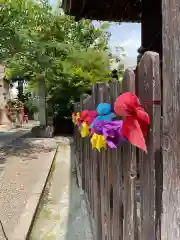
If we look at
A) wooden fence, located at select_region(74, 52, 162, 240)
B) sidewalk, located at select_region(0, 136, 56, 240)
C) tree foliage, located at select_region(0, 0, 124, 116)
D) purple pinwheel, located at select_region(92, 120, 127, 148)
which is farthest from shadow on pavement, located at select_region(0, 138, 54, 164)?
purple pinwheel, located at select_region(92, 120, 127, 148)

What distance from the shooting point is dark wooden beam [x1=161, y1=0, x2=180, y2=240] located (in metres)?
0.89

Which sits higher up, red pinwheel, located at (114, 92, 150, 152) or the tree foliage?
the tree foliage

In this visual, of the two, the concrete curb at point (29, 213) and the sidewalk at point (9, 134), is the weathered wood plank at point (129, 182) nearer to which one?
the concrete curb at point (29, 213)

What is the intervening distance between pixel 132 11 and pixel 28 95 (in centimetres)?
2646

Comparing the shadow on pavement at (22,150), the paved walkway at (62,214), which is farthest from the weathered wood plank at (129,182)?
the shadow on pavement at (22,150)

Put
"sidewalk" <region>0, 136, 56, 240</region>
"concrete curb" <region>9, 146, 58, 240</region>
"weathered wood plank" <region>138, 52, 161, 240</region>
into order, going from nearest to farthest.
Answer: "weathered wood plank" <region>138, 52, 161, 240</region> → "concrete curb" <region>9, 146, 58, 240</region> → "sidewalk" <region>0, 136, 56, 240</region>

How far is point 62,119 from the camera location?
1614 centimetres

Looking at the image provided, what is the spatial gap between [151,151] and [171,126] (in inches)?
5.5

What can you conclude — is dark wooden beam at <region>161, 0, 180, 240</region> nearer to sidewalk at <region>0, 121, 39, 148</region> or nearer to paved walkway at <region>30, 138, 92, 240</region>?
paved walkway at <region>30, 138, 92, 240</region>

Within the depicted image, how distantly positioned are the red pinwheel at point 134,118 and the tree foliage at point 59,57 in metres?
9.35

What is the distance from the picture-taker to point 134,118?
1.07 m

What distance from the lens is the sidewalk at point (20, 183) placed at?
3.79 metres

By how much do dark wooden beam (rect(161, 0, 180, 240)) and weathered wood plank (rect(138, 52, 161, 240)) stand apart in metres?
0.05

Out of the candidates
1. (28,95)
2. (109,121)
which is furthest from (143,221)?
(28,95)
